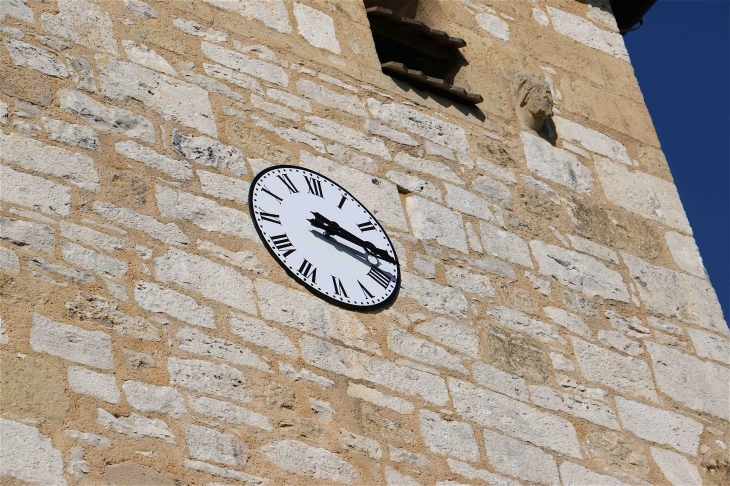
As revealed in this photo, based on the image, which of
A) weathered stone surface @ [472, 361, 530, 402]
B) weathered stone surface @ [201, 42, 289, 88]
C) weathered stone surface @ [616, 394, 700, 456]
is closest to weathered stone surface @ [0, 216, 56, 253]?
weathered stone surface @ [201, 42, 289, 88]

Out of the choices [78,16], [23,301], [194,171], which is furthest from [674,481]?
[78,16]

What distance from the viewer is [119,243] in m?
4.44

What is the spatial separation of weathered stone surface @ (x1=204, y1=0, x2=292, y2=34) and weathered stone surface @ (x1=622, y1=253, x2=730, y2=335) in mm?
1767

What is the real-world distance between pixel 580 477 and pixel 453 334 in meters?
0.68

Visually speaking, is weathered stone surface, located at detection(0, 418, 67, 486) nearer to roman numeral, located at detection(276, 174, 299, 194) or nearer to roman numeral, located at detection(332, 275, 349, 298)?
roman numeral, located at detection(332, 275, 349, 298)

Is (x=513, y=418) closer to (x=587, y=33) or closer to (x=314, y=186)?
(x=314, y=186)

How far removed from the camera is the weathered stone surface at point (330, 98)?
5.52 meters

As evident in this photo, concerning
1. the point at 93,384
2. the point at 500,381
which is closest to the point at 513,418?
the point at 500,381

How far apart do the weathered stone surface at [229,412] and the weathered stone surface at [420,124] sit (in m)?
1.78

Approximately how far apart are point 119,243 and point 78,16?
1.17m

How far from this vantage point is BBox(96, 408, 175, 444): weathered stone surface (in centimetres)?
395

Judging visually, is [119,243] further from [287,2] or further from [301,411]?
[287,2]

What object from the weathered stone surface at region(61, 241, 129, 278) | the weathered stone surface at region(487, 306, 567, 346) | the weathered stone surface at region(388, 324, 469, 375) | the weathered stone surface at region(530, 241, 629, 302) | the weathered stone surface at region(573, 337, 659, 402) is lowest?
the weathered stone surface at region(61, 241, 129, 278)

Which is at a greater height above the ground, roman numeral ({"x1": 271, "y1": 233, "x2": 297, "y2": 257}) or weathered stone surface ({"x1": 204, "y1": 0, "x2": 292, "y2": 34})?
weathered stone surface ({"x1": 204, "y1": 0, "x2": 292, "y2": 34})
